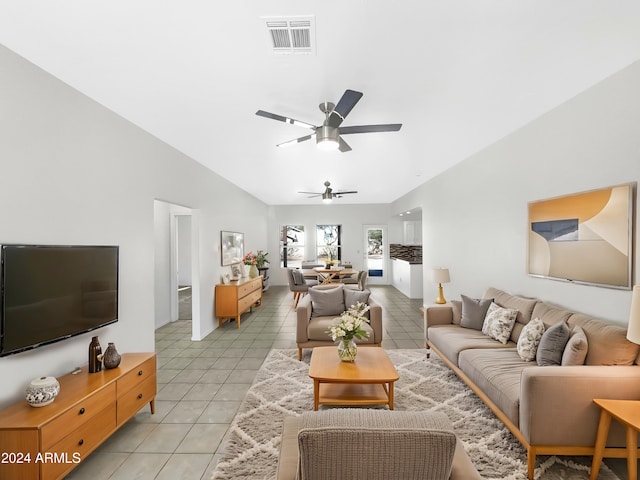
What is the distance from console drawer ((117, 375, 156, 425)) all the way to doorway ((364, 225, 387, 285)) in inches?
315

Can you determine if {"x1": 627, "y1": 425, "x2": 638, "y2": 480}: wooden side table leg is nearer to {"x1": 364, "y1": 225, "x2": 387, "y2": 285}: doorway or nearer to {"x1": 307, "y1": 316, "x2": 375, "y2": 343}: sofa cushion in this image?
{"x1": 307, "y1": 316, "x2": 375, "y2": 343}: sofa cushion

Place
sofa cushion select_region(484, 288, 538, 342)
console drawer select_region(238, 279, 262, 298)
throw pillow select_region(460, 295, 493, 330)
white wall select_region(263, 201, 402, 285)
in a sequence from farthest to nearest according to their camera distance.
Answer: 1. white wall select_region(263, 201, 402, 285)
2. console drawer select_region(238, 279, 262, 298)
3. throw pillow select_region(460, 295, 493, 330)
4. sofa cushion select_region(484, 288, 538, 342)

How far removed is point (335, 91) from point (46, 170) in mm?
2231

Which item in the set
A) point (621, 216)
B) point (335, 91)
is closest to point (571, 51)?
point (621, 216)

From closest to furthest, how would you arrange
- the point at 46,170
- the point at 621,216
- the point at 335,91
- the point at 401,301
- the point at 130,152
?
1. the point at 46,170
2. the point at 621,216
3. the point at 335,91
4. the point at 130,152
5. the point at 401,301

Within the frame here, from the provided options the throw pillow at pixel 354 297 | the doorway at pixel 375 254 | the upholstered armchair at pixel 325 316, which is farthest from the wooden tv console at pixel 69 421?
the doorway at pixel 375 254

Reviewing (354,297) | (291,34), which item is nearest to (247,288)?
(354,297)

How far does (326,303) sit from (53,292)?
305 cm

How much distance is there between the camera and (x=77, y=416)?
1846mm

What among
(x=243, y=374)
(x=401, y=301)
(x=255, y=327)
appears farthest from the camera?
(x=401, y=301)

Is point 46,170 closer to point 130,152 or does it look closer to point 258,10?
point 130,152

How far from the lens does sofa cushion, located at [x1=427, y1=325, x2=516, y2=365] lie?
9.91ft

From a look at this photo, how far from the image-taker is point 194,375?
346cm

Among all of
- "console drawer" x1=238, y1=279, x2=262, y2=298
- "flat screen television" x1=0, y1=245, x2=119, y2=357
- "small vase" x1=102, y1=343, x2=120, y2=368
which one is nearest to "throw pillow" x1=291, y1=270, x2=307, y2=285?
"console drawer" x1=238, y1=279, x2=262, y2=298
